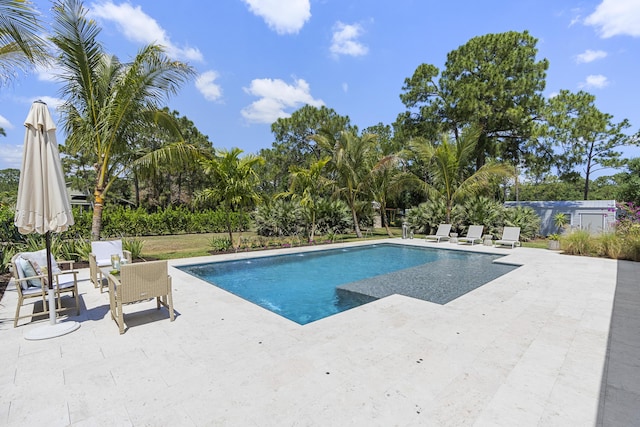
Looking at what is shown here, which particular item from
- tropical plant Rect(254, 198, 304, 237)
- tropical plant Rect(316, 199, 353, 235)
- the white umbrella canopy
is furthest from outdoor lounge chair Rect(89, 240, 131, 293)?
tropical plant Rect(316, 199, 353, 235)

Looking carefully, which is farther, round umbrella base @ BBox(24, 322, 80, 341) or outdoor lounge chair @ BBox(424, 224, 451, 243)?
outdoor lounge chair @ BBox(424, 224, 451, 243)

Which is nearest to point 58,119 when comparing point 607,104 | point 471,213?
point 471,213

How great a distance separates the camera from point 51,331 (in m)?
3.85

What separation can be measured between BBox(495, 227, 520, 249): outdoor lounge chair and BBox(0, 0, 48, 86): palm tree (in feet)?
51.9

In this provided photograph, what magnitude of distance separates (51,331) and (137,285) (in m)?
1.17

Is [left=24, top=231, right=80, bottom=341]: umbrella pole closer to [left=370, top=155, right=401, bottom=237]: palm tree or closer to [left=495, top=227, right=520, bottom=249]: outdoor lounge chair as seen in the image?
[left=370, top=155, right=401, bottom=237]: palm tree

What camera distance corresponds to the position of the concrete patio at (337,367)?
7.59 feet

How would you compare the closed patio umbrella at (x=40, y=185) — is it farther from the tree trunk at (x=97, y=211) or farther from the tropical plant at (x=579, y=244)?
the tropical plant at (x=579, y=244)

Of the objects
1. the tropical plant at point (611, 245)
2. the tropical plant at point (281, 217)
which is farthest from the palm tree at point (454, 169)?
the tropical plant at point (281, 217)

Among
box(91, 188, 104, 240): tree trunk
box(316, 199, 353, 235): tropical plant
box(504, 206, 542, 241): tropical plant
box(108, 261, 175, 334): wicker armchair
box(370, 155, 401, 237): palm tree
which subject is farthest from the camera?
box(316, 199, 353, 235): tropical plant

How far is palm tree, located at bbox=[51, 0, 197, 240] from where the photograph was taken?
7555 mm

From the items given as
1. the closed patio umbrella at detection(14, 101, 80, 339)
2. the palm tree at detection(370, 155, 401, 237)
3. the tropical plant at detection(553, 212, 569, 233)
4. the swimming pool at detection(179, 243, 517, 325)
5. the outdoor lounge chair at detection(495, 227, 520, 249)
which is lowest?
A: the swimming pool at detection(179, 243, 517, 325)

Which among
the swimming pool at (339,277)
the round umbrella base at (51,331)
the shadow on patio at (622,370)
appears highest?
the round umbrella base at (51,331)

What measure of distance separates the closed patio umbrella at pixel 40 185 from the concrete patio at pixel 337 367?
4.07 feet
